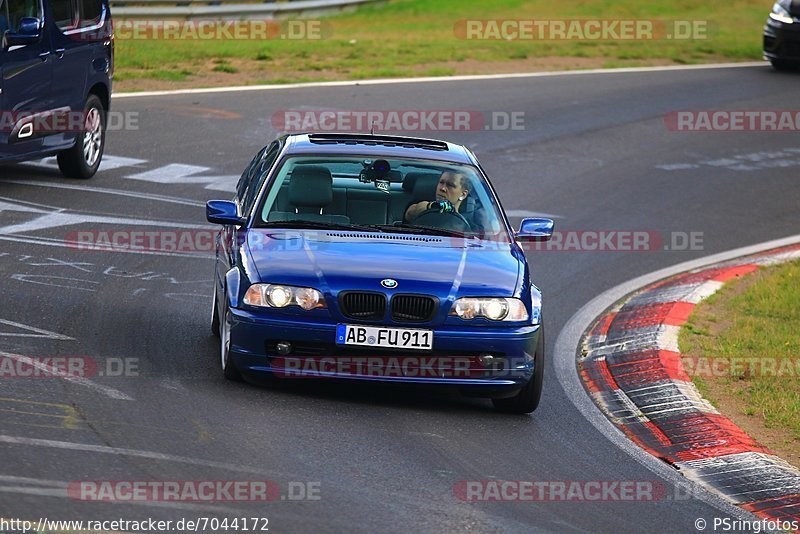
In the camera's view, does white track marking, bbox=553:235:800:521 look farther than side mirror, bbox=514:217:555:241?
No

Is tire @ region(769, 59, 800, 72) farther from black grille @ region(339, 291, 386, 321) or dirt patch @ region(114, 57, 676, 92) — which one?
black grille @ region(339, 291, 386, 321)

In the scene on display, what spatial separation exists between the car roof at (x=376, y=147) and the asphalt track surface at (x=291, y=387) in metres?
1.45

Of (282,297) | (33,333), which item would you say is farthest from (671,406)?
(33,333)

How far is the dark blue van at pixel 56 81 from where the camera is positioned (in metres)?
13.6

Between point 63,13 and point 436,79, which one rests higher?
point 63,13

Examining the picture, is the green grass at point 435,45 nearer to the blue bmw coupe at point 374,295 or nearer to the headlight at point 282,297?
the blue bmw coupe at point 374,295

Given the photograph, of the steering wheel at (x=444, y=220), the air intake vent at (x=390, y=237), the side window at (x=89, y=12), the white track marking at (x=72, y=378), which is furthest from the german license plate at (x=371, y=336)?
the side window at (x=89, y=12)

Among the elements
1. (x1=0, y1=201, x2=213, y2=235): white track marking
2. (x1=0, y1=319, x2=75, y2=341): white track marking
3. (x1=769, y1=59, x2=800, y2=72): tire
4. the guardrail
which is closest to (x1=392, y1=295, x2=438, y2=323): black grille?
(x1=0, y1=319, x2=75, y2=341): white track marking

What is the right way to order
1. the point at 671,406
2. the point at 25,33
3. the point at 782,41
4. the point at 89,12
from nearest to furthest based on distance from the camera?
the point at 671,406
the point at 25,33
the point at 89,12
the point at 782,41

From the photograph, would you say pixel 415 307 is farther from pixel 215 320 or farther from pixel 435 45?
pixel 435 45

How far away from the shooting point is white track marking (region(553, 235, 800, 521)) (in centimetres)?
761

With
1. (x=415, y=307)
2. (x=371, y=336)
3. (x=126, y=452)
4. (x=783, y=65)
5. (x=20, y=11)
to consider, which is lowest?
(x=783, y=65)

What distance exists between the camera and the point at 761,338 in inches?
423

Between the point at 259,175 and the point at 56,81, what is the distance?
5.37 meters
